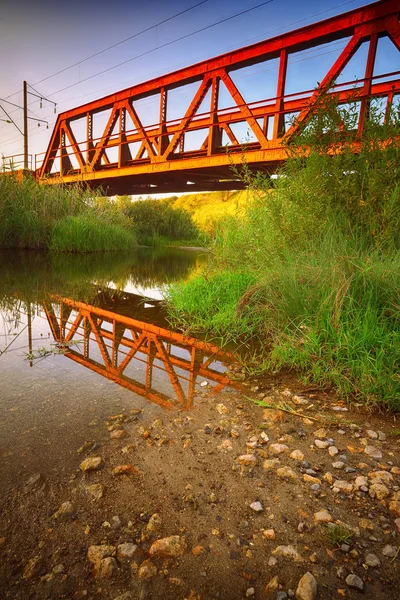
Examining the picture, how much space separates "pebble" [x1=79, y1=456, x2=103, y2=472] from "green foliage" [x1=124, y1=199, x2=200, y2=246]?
17889 mm

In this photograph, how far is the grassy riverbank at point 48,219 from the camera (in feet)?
29.8

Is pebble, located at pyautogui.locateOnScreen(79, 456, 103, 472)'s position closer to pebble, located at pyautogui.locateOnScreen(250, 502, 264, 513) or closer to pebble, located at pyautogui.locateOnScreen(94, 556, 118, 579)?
pebble, located at pyautogui.locateOnScreen(94, 556, 118, 579)

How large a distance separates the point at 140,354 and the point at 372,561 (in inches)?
75.8

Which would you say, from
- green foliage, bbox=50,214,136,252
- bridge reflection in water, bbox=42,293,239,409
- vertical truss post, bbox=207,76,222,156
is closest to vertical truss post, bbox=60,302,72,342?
bridge reflection in water, bbox=42,293,239,409

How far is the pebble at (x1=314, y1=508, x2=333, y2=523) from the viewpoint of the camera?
1.09 metres

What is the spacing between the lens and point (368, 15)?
22.2 ft

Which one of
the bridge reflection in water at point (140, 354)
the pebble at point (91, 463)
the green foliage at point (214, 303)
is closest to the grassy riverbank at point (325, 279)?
the green foliage at point (214, 303)

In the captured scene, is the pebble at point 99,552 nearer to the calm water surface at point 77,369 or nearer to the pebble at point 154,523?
the pebble at point 154,523

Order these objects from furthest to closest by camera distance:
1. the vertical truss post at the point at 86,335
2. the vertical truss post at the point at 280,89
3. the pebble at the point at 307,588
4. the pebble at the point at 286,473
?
the vertical truss post at the point at 280,89, the vertical truss post at the point at 86,335, the pebble at the point at 286,473, the pebble at the point at 307,588

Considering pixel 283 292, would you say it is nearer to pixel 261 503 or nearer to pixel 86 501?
pixel 261 503

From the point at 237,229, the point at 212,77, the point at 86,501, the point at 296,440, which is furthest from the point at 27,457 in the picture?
the point at 212,77

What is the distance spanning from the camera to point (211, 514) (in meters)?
1.11

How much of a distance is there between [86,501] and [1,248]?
10.1m

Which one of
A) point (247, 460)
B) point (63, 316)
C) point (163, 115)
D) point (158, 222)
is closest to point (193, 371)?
point (247, 460)
